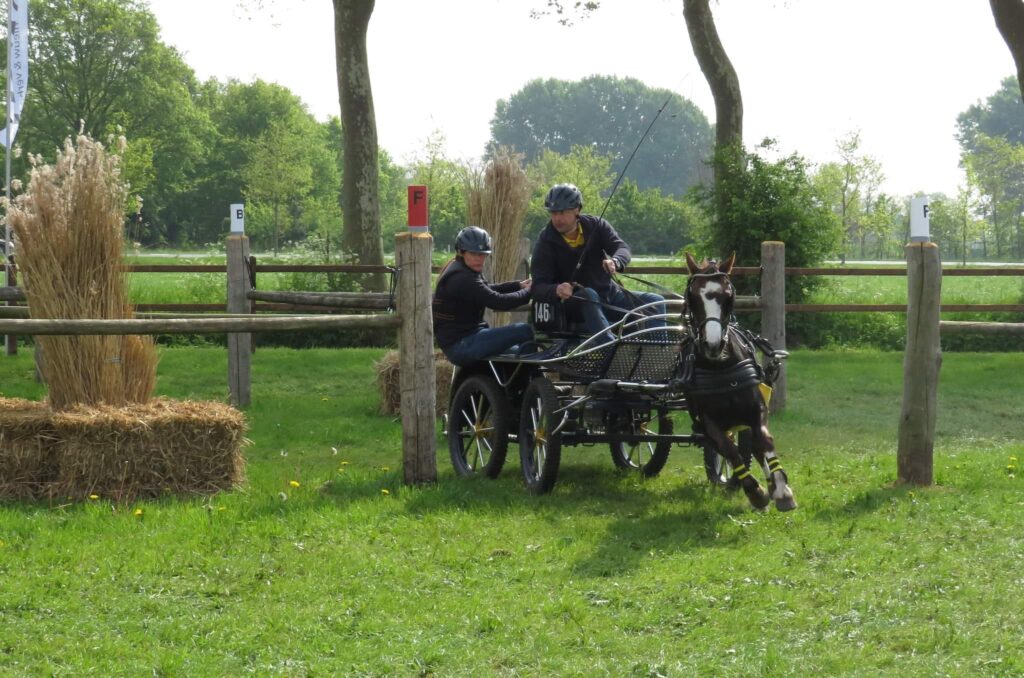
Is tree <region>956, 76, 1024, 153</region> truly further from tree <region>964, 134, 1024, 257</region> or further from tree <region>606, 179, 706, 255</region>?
tree <region>606, 179, 706, 255</region>

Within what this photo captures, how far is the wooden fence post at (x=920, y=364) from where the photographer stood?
736 centimetres

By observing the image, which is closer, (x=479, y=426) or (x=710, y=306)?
(x=710, y=306)

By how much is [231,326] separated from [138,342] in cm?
78

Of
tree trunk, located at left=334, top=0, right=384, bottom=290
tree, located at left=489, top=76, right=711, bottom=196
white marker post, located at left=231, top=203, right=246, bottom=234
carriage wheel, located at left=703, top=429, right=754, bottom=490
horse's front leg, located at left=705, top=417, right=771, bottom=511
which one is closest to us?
horse's front leg, located at left=705, top=417, right=771, bottom=511

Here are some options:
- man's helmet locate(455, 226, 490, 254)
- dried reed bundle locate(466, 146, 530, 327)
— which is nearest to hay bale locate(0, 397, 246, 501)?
man's helmet locate(455, 226, 490, 254)

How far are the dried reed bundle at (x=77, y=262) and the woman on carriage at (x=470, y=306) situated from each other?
1970 millimetres

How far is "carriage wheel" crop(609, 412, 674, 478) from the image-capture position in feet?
25.1

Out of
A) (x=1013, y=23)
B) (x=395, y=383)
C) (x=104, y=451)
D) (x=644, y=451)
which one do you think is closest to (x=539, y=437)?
(x=644, y=451)

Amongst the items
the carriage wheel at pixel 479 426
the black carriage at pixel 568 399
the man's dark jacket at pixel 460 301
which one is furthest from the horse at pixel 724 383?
the man's dark jacket at pixel 460 301

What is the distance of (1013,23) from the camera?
58.6ft

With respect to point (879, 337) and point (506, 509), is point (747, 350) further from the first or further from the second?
point (879, 337)

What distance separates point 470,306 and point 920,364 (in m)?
2.80

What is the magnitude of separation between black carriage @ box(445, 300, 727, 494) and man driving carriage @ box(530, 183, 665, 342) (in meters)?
0.14

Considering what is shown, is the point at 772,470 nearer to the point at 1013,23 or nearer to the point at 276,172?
the point at 1013,23
